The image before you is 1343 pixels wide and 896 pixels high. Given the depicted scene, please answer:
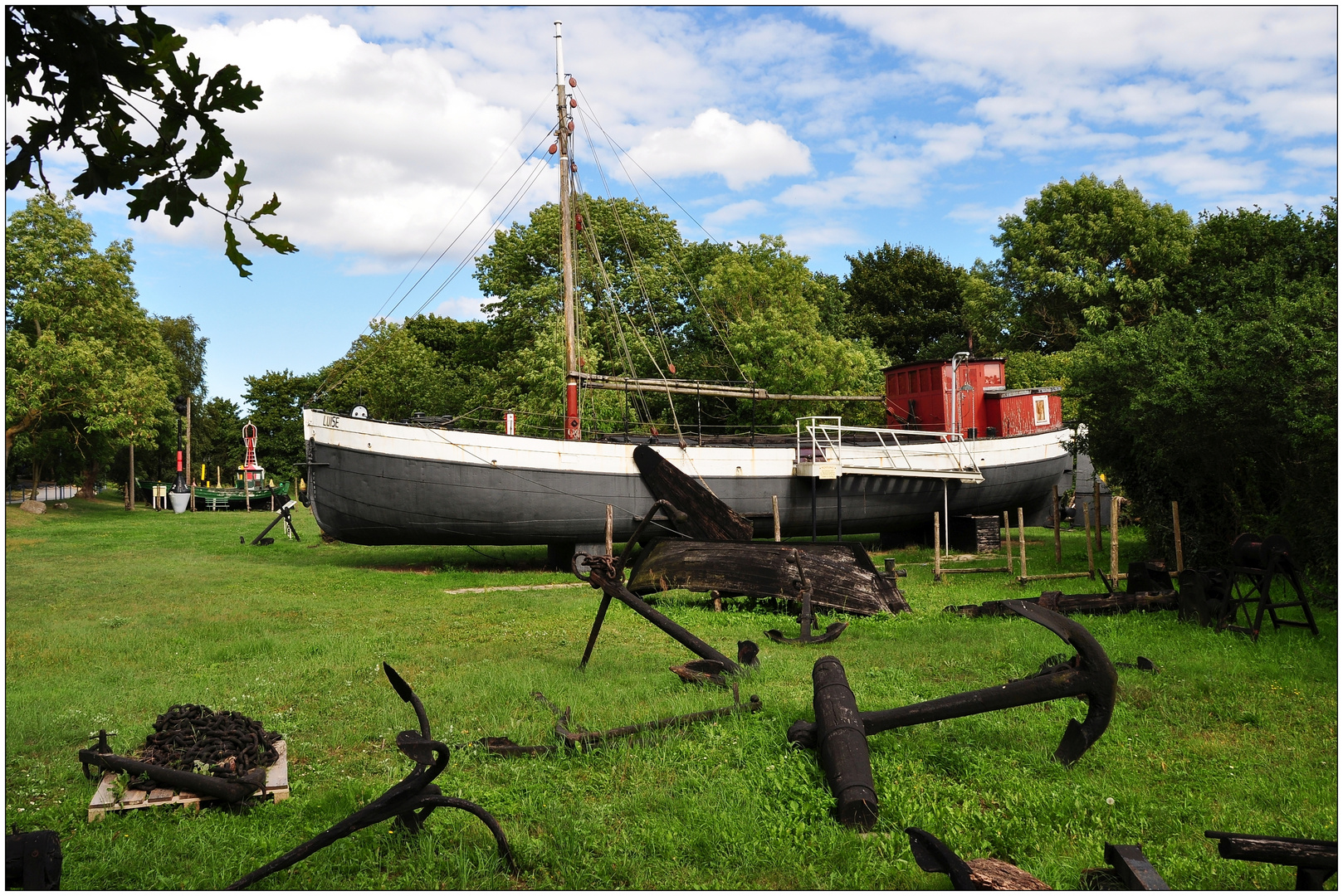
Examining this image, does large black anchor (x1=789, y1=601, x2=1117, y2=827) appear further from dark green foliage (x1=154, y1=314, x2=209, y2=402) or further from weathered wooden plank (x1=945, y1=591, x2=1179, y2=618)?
dark green foliage (x1=154, y1=314, x2=209, y2=402)

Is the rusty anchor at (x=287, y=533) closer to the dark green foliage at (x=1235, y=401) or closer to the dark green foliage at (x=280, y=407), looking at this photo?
the dark green foliage at (x=1235, y=401)

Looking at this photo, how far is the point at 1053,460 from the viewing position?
80.3 feet

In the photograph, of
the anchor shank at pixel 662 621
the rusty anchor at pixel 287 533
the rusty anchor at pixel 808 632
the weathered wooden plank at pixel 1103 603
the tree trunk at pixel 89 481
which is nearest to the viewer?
the anchor shank at pixel 662 621

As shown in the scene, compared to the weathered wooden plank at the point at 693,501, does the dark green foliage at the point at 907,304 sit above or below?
above

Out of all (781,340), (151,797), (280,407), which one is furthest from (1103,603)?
(280,407)

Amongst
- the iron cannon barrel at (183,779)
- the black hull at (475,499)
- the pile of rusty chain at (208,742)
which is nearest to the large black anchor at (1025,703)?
the iron cannon barrel at (183,779)

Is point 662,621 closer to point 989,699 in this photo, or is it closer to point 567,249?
point 989,699

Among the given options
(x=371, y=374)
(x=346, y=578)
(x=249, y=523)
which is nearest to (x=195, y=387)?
(x=371, y=374)

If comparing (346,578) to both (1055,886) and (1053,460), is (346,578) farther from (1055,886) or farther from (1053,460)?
(1053,460)

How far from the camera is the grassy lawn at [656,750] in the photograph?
423 cm

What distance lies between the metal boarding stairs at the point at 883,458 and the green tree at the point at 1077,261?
584 inches

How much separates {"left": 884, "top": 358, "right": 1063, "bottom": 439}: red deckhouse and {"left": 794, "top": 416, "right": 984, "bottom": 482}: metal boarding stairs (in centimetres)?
169

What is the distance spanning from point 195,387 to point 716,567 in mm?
50447

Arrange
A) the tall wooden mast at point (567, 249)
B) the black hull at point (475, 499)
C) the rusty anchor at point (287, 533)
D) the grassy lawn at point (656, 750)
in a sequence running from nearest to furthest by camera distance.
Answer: the grassy lawn at point (656, 750), the black hull at point (475, 499), the tall wooden mast at point (567, 249), the rusty anchor at point (287, 533)
